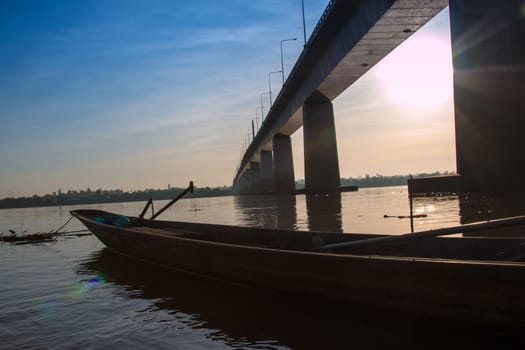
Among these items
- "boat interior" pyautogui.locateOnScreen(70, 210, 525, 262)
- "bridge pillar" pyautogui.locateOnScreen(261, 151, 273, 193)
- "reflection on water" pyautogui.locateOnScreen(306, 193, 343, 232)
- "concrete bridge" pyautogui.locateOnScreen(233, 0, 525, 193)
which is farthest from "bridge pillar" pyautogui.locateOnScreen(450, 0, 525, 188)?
"bridge pillar" pyautogui.locateOnScreen(261, 151, 273, 193)

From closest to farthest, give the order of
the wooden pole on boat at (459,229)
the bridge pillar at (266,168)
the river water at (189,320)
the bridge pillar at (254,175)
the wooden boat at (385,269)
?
the wooden boat at (385,269), the river water at (189,320), the wooden pole on boat at (459,229), the bridge pillar at (266,168), the bridge pillar at (254,175)

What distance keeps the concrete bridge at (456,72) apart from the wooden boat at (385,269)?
11.6 metres

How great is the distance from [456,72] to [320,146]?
88.3 ft

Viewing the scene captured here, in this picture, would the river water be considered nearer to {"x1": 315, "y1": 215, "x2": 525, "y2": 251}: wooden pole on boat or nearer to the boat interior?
{"x1": 315, "y1": 215, "x2": 525, "y2": 251}: wooden pole on boat

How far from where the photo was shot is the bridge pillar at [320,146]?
147 feet

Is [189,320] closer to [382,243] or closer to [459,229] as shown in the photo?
[382,243]

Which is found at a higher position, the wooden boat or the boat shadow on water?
the wooden boat

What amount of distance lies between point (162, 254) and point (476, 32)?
1553cm

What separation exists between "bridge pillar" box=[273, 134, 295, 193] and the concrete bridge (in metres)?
18.8

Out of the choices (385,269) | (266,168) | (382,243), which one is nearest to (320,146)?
(382,243)

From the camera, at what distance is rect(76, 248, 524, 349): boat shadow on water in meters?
4.34

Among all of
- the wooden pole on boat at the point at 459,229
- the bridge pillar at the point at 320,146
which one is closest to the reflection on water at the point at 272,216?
the wooden pole on boat at the point at 459,229

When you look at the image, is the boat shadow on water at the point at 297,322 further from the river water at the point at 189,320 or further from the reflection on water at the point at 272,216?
the reflection on water at the point at 272,216

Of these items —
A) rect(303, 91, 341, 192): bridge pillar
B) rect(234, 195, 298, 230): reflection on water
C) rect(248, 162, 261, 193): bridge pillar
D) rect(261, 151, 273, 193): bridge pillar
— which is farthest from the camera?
rect(248, 162, 261, 193): bridge pillar
